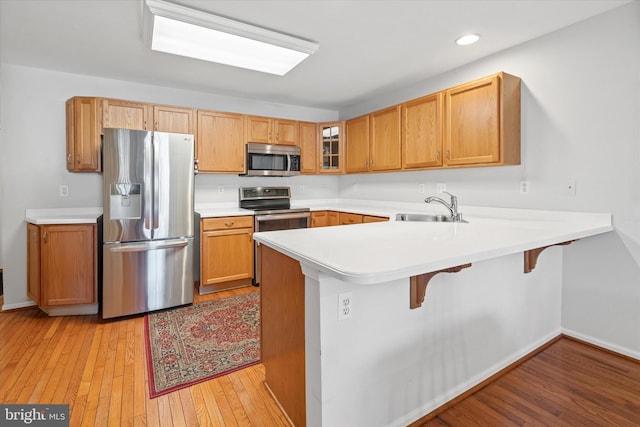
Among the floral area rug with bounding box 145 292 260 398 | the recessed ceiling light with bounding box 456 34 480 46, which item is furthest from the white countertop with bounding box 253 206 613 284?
the recessed ceiling light with bounding box 456 34 480 46

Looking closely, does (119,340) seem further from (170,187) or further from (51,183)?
(51,183)

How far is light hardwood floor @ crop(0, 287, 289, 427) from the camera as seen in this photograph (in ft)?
5.40

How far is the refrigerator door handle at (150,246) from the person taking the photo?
291cm

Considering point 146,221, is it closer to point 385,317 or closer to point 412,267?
point 385,317

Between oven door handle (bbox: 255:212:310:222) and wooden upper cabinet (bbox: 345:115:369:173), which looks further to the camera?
wooden upper cabinet (bbox: 345:115:369:173)

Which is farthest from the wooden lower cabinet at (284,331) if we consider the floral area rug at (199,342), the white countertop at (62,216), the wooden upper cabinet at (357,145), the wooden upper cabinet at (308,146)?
the wooden upper cabinet at (308,146)

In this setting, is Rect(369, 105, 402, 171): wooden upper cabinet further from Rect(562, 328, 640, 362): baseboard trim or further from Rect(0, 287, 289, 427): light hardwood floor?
Rect(0, 287, 289, 427): light hardwood floor

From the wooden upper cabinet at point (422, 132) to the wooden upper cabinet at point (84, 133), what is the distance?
3196mm

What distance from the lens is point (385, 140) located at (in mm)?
3838

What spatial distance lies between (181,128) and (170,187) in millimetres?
920

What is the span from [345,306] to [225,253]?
2607mm

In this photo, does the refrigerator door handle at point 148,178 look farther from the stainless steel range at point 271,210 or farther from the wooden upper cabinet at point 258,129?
the wooden upper cabinet at point 258,129

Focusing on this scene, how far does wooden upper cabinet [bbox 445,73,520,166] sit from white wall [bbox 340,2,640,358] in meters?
0.13

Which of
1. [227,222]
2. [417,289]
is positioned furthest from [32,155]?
[417,289]
